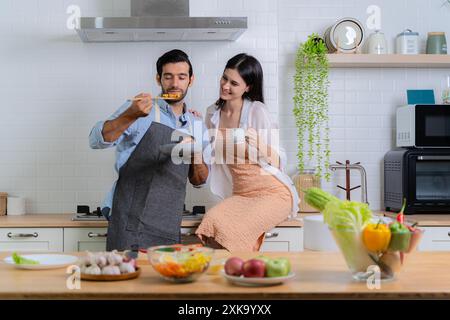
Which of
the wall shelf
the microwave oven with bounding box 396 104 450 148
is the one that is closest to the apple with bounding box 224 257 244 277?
the microwave oven with bounding box 396 104 450 148

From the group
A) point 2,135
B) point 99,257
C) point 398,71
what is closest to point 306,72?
point 398,71

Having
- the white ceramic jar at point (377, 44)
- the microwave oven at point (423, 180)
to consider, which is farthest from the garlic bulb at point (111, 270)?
the white ceramic jar at point (377, 44)

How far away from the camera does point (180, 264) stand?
2242 mm

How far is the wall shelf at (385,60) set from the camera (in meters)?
4.89

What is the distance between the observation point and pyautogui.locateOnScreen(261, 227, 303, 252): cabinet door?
13.9 ft

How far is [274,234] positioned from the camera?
4195 millimetres

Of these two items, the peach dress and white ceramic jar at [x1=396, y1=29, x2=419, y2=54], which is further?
white ceramic jar at [x1=396, y1=29, x2=419, y2=54]

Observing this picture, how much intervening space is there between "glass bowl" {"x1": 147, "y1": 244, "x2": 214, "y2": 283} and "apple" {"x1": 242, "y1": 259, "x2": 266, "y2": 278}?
149 mm

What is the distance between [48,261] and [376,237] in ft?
4.25

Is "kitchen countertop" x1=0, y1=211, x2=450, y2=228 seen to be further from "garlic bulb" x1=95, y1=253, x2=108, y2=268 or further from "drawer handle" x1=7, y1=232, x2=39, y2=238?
"garlic bulb" x1=95, y1=253, x2=108, y2=268

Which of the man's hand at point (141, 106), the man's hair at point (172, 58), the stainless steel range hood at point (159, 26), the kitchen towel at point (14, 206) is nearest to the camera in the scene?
the man's hand at point (141, 106)

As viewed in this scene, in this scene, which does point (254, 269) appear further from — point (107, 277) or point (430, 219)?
point (430, 219)

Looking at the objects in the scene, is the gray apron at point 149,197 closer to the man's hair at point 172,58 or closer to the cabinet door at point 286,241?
the man's hair at point 172,58

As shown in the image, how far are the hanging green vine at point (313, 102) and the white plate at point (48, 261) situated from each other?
100 inches
